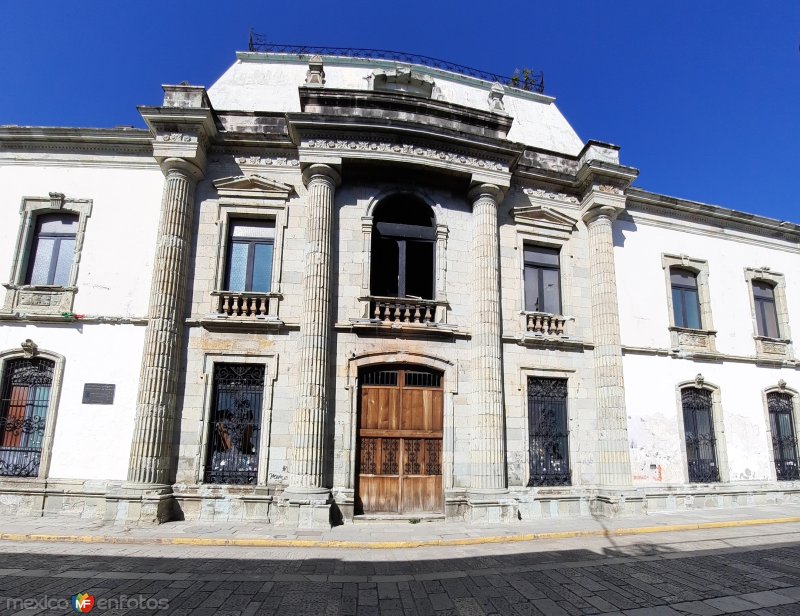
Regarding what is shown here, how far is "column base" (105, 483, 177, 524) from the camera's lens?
9.16 metres

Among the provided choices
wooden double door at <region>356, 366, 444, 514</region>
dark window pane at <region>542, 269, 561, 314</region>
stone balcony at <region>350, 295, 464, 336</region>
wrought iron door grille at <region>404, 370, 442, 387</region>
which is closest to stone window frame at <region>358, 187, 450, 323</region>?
stone balcony at <region>350, 295, 464, 336</region>

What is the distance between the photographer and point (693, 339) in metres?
13.6

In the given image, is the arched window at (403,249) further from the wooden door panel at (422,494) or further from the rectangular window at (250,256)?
the wooden door panel at (422,494)

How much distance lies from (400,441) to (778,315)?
1375 centimetres

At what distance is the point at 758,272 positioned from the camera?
15.2 m

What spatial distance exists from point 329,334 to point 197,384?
3149 millimetres

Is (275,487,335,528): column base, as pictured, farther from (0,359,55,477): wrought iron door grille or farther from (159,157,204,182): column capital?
(159,157,204,182): column capital

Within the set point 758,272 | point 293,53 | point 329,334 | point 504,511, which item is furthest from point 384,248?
point 758,272

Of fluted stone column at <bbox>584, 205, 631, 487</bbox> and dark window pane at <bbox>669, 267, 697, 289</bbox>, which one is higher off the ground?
dark window pane at <bbox>669, 267, 697, 289</bbox>

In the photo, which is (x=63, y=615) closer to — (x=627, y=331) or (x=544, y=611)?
(x=544, y=611)

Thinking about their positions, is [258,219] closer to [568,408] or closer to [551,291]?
[551,291]

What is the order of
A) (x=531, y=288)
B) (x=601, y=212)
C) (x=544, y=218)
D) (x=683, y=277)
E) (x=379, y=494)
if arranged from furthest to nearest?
(x=683, y=277) < (x=544, y=218) < (x=601, y=212) < (x=531, y=288) < (x=379, y=494)

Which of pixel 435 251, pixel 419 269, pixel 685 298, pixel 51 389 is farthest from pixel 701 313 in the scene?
pixel 51 389

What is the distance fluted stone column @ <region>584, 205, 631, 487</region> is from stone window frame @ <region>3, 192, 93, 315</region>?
13.0m
